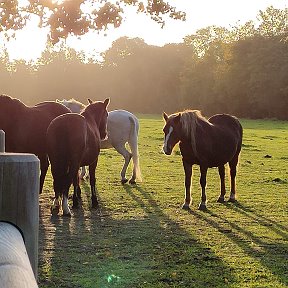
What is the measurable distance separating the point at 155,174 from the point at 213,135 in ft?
15.6

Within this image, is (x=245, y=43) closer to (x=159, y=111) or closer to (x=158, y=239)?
(x=159, y=111)

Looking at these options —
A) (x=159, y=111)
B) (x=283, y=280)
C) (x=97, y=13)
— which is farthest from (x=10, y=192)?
(x=159, y=111)

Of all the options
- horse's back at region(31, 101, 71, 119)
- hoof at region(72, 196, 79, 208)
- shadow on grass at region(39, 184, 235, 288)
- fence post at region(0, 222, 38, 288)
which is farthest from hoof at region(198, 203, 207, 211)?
fence post at region(0, 222, 38, 288)

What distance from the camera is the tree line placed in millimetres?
60844

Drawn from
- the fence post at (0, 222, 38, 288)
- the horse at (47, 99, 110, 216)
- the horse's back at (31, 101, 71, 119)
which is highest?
the fence post at (0, 222, 38, 288)

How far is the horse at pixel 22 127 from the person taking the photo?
9094 mm

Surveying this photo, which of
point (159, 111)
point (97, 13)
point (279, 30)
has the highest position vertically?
point (279, 30)

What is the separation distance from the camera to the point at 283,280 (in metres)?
5.40

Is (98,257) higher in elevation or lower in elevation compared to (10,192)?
lower

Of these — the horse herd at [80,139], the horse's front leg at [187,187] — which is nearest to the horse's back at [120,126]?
the horse herd at [80,139]

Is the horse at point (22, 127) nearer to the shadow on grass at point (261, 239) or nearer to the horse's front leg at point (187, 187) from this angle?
the horse's front leg at point (187, 187)

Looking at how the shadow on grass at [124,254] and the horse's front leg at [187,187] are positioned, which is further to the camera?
the horse's front leg at [187,187]

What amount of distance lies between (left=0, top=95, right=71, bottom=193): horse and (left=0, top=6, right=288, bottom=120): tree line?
50.8m

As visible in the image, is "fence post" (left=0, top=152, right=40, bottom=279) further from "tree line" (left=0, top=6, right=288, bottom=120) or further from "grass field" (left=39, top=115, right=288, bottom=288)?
"tree line" (left=0, top=6, right=288, bottom=120)
